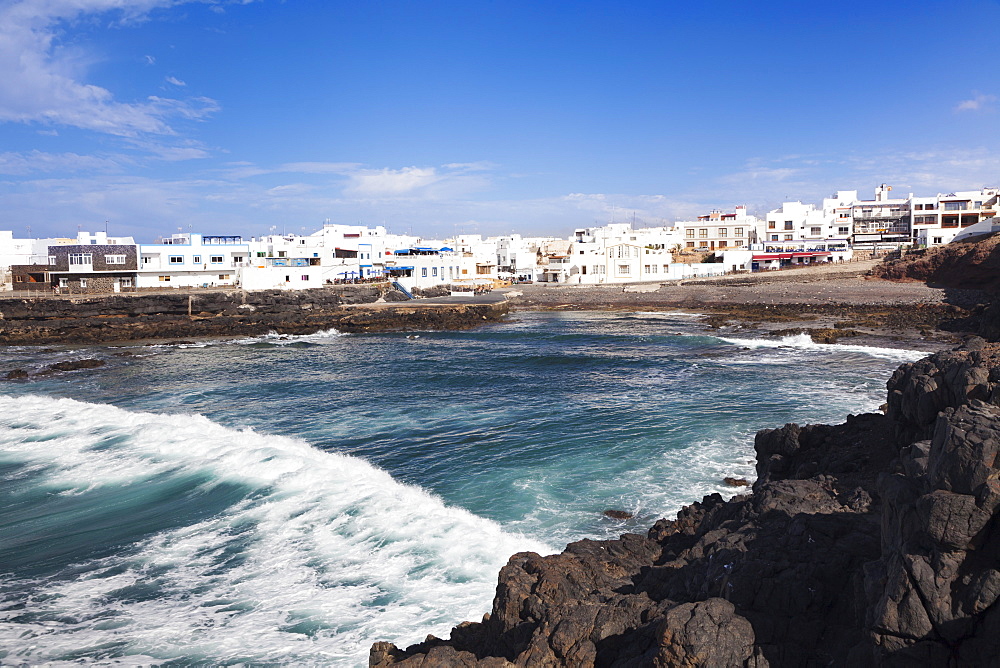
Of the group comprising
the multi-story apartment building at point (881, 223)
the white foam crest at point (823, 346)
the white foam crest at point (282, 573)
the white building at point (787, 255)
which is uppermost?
the multi-story apartment building at point (881, 223)

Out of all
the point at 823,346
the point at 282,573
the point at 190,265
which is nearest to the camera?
the point at 282,573

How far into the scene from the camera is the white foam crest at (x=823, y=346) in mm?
24531

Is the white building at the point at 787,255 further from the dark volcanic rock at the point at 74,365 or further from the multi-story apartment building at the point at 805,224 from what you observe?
the dark volcanic rock at the point at 74,365

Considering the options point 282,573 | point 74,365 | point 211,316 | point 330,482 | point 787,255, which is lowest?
point 282,573

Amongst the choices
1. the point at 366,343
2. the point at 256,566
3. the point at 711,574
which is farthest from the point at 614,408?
the point at 366,343

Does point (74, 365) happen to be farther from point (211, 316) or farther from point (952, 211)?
point (952, 211)

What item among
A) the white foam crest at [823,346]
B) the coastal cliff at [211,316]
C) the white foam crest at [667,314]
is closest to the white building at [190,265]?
the coastal cliff at [211,316]

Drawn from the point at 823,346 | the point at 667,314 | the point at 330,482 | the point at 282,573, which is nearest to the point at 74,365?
the point at 330,482

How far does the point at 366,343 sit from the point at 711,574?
31.3m

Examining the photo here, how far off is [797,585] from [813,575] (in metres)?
0.20

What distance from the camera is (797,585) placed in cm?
524

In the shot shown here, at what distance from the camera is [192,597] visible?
8344mm

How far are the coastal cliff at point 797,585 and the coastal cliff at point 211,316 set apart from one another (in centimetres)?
3528

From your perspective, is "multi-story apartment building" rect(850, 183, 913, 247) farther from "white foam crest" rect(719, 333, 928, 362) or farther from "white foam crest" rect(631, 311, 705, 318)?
"white foam crest" rect(719, 333, 928, 362)
